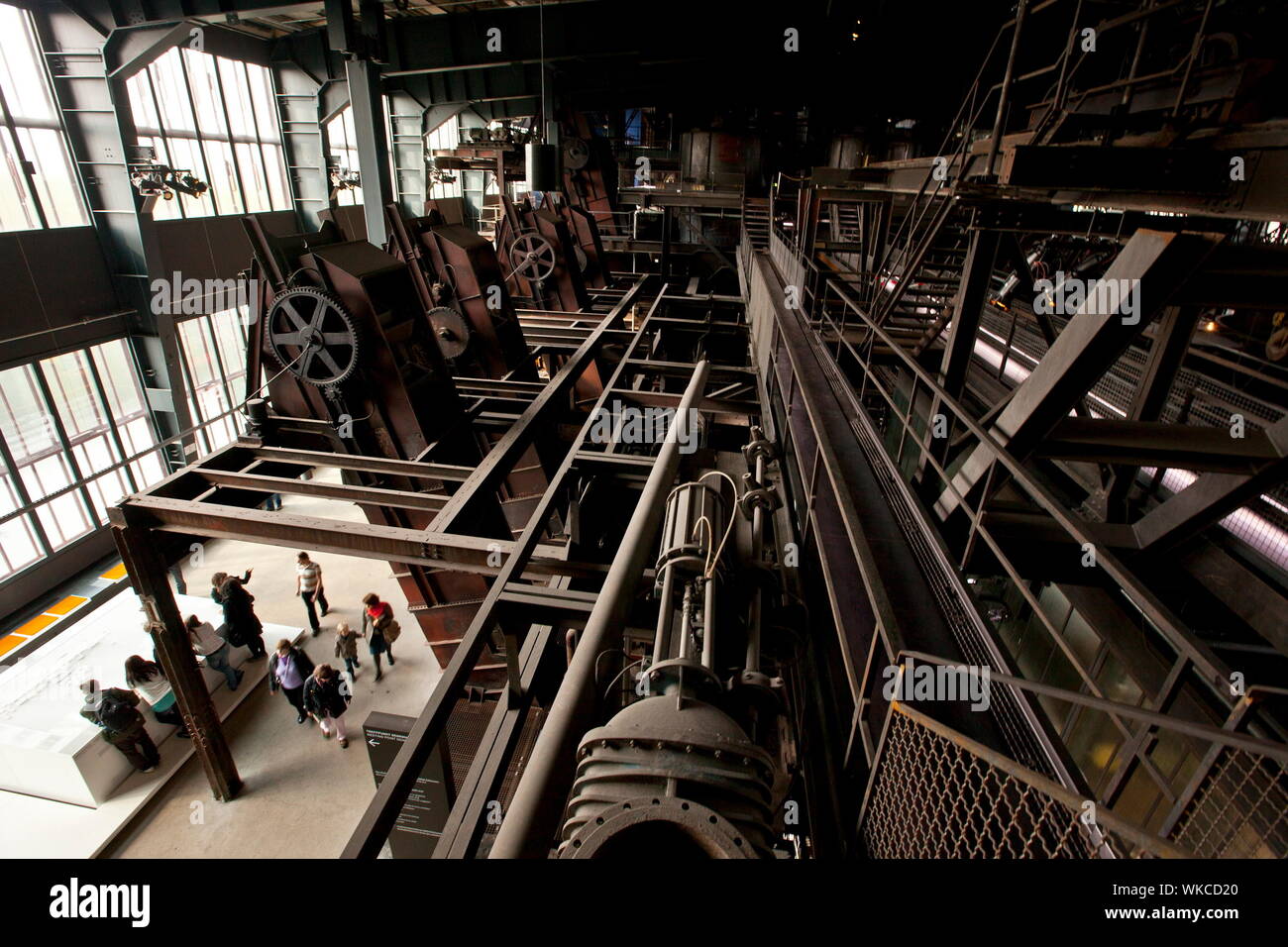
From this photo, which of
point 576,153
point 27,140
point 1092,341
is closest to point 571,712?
point 1092,341

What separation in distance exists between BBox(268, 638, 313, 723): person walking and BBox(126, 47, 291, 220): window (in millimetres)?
12419

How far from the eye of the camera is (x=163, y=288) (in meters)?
12.7

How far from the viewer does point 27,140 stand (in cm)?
1105

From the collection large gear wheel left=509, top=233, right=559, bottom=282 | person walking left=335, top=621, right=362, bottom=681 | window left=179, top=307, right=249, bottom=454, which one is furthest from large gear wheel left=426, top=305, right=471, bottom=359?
window left=179, top=307, right=249, bottom=454

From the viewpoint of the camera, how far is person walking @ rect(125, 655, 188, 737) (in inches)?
318

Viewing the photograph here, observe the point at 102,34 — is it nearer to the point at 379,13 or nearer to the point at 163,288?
the point at 163,288

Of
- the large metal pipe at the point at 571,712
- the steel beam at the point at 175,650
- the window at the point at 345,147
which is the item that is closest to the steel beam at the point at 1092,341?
the large metal pipe at the point at 571,712

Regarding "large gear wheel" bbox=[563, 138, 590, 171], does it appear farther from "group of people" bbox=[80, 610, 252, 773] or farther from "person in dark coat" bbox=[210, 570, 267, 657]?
"group of people" bbox=[80, 610, 252, 773]

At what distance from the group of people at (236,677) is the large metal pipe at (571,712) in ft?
20.0

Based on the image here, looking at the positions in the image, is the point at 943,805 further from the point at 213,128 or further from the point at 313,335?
the point at 213,128

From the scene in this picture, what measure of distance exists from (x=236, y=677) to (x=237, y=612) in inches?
43.8

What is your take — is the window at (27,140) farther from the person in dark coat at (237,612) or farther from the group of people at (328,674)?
the group of people at (328,674)
